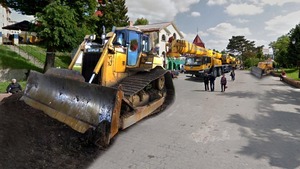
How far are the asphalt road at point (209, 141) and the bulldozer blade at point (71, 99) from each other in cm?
89

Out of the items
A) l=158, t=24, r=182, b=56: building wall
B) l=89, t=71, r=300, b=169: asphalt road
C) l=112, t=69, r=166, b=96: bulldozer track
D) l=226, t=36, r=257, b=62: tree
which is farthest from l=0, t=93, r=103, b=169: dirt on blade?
l=226, t=36, r=257, b=62: tree

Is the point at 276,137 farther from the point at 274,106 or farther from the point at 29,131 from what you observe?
the point at 29,131

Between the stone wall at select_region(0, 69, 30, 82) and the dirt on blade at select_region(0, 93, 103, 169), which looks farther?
the stone wall at select_region(0, 69, 30, 82)

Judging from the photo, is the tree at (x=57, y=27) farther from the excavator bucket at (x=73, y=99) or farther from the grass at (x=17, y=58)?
the excavator bucket at (x=73, y=99)

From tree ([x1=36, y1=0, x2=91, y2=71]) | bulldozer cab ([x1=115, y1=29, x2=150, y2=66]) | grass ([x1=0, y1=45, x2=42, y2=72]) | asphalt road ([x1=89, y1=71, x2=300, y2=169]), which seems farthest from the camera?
grass ([x1=0, y1=45, x2=42, y2=72])

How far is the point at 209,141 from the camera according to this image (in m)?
6.66

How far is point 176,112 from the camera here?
32.0 feet

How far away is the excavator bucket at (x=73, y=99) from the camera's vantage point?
615 centimetres

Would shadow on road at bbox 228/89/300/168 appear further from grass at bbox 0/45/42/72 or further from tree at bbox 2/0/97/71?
grass at bbox 0/45/42/72

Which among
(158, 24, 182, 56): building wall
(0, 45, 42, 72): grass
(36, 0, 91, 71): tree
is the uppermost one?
(158, 24, 182, 56): building wall

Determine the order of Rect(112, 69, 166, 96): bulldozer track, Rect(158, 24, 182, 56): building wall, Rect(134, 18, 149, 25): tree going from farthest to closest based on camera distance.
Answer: Rect(134, 18, 149, 25): tree < Rect(158, 24, 182, 56): building wall < Rect(112, 69, 166, 96): bulldozer track

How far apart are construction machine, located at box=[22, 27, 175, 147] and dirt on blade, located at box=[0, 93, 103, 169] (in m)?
0.27

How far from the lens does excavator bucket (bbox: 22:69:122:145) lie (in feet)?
20.2

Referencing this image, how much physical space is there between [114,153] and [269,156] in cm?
344
